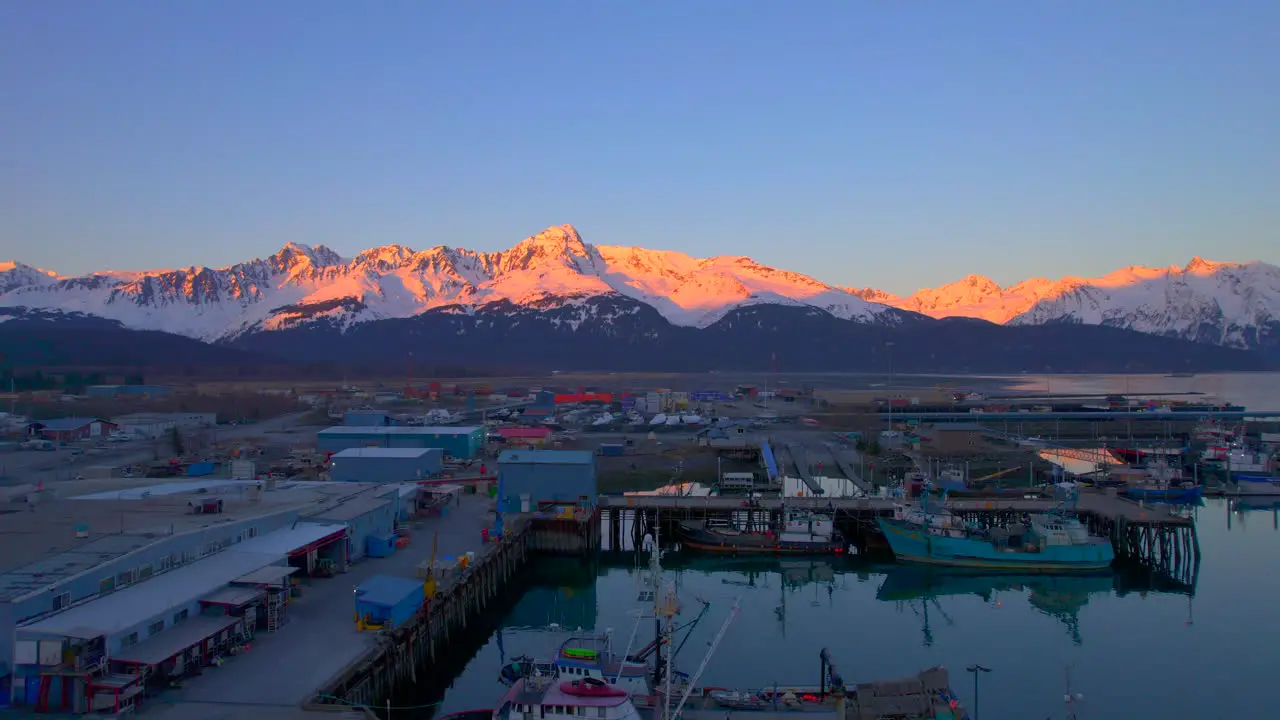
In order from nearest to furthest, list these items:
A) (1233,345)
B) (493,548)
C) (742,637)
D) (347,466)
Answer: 1. (742,637)
2. (493,548)
3. (347,466)
4. (1233,345)

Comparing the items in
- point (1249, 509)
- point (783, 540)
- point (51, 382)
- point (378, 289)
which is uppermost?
point (378, 289)

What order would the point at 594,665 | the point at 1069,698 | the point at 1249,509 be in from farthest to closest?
1. the point at 1249,509
2. the point at 594,665
3. the point at 1069,698

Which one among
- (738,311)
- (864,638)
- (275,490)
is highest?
(738,311)

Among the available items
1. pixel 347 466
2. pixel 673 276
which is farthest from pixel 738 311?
pixel 347 466

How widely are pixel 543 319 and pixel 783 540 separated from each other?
382ft

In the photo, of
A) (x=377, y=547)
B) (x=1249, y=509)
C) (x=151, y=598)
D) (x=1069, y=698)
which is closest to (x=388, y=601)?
(x=151, y=598)

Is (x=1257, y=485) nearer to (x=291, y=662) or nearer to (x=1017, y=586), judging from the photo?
(x=1017, y=586)

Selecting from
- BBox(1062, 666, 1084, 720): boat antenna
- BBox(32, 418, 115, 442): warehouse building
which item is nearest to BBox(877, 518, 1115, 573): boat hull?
BBox(1062, 666, 1084, 720): boat antenna

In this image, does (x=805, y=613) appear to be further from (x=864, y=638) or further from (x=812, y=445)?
(x=812, y=445)

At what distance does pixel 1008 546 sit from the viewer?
68.5 feet

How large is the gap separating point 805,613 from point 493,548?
636 cm

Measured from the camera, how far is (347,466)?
2591 centimetres

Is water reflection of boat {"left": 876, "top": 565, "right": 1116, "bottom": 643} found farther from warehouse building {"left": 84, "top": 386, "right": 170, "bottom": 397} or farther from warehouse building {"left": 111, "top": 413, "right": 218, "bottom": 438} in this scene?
warehouse building {"left": 84, "top": 386, "right": 170, "bottom": 397}

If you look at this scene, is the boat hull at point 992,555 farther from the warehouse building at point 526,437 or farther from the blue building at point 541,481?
the warehouse building at point 526,437
